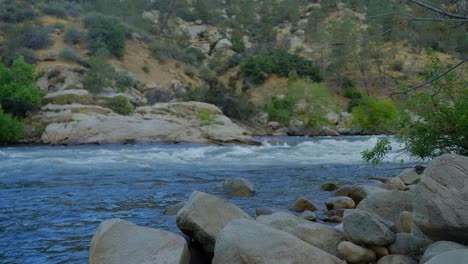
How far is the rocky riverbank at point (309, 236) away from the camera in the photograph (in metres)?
4.29

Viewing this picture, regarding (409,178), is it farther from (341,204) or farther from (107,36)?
(107,36)

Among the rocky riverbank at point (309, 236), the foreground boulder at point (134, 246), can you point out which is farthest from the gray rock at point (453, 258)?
the foreground boulder at point (134, 246)

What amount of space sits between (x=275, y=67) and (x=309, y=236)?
173 feet

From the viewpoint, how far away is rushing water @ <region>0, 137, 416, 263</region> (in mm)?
6703

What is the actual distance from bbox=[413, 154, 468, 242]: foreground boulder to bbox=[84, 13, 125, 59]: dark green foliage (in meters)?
44.3

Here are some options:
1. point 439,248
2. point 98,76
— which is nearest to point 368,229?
point 439,248

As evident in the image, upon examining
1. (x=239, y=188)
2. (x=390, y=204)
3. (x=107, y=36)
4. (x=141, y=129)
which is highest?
(x=107, y=36)

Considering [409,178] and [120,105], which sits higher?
[120,105]

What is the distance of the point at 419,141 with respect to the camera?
28.5 feet

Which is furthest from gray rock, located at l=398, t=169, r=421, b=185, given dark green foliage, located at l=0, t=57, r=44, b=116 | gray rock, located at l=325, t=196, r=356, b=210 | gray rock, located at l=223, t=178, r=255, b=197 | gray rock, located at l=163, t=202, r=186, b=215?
dark green foliage, located at l=0, t=57, r=44, b=116

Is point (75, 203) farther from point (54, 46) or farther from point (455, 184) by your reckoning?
point (54, 46)

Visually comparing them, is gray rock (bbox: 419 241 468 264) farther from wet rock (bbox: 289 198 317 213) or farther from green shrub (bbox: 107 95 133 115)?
green shrub (bbox: 107 95 133 115)

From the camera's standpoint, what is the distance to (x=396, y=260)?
4.69m

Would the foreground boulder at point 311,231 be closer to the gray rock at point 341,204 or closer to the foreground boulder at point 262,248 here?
the foreground boulder at point 262,248
